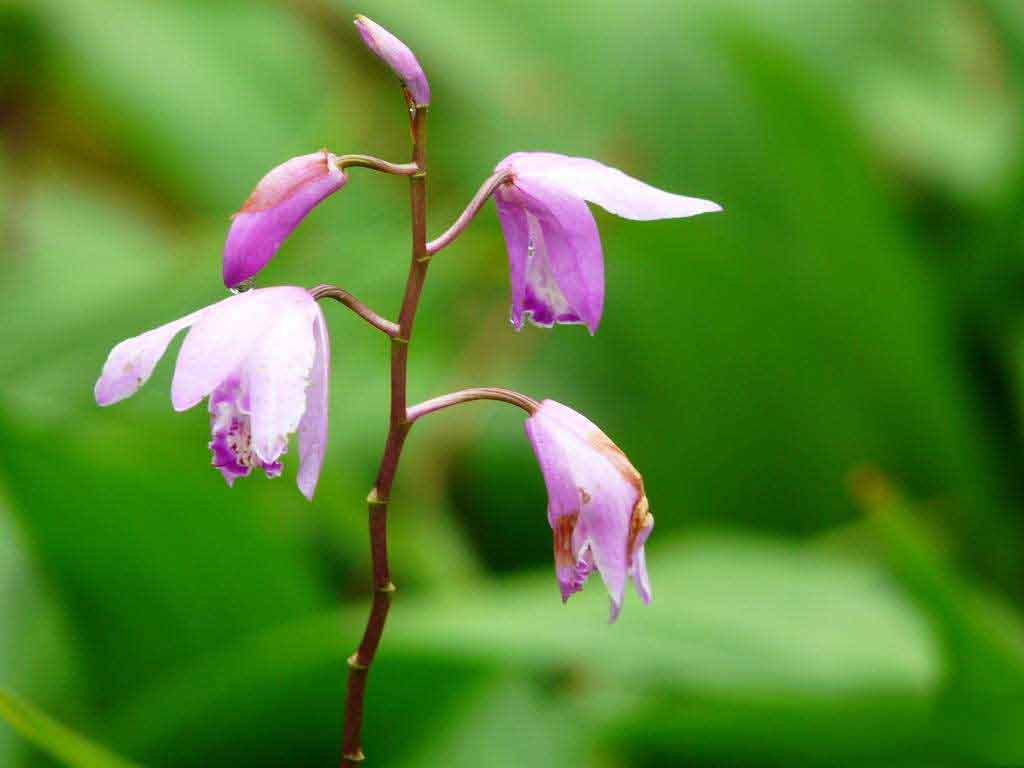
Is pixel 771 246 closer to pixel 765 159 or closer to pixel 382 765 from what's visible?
pixel 765 159

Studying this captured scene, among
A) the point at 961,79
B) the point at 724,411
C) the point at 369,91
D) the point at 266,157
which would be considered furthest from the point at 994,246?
the point at 369,91

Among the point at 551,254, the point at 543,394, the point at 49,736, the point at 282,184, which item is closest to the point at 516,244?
the point at 551,254

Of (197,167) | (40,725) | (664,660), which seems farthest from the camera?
(197,167)

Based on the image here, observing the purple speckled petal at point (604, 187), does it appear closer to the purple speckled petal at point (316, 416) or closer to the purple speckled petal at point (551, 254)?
the purple speckled petal at point (551, 254)

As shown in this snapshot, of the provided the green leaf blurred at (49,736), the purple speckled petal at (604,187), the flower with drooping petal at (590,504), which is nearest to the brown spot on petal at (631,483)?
the flower with drooping petal at (590,504)

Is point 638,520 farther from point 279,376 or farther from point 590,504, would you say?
point 279,376

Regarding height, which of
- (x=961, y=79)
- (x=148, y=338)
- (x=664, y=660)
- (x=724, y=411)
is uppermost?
(x=961, y=79)

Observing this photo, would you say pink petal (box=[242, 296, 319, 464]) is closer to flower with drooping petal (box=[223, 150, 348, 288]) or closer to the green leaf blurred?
flower with drooping petal (box=[223, 150, 348, 288])
